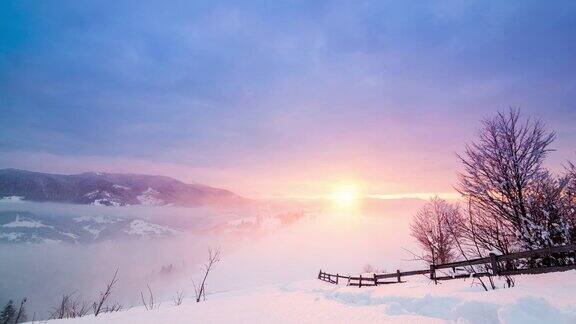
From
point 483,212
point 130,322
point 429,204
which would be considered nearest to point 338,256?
point 429,204

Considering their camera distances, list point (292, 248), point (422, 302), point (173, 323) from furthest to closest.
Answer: point (292, 248), point (173, 323), point (422, 302)

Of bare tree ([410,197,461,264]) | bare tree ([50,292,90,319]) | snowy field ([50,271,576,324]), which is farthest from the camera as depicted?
bare tree ([410,197,461,264])

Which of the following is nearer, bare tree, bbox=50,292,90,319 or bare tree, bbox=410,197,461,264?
bare tree, bbox=50,292,90,319

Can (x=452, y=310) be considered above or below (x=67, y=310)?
above

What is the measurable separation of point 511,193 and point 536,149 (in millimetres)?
2283

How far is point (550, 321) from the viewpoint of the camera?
4.89 m

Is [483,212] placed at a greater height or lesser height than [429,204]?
lesser

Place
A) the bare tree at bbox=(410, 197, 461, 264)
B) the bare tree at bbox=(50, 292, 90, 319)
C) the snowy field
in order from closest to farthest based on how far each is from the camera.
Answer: the snowy field
the bare tree at bbox=(50, 292, 90, 319)
the bare tree at bbox=(410, 197, 461, 264)

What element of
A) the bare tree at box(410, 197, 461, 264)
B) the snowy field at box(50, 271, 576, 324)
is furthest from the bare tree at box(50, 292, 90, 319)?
the bare tree at box(410, 197, 461, 264)

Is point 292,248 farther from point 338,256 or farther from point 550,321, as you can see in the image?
point 550,321

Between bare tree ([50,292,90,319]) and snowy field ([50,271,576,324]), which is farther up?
snowy field ([50,271,576,324])

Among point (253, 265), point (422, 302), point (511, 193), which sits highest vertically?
point (511, 193)

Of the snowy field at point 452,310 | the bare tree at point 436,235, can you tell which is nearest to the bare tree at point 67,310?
the snowy field at point 452,310

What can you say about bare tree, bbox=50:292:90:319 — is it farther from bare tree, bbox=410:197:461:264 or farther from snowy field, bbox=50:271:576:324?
bare tree, bbox=410:197:461:264
